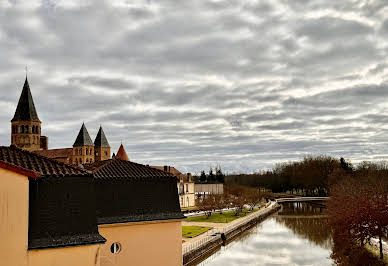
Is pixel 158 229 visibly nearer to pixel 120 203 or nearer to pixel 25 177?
pixel 120 203

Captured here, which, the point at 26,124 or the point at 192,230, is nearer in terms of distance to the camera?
the point at 192,230

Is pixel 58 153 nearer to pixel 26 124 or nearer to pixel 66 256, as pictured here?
pixel 26 124

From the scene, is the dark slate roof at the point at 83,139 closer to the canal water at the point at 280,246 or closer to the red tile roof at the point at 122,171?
the canal water at the point at 280,246

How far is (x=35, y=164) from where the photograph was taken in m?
10.7

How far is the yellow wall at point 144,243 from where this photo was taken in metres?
13.3

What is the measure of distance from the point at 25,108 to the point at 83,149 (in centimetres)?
1674

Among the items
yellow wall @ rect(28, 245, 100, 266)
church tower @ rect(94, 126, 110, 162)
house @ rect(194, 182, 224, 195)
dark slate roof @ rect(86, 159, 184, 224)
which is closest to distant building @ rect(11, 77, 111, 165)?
church tower @ rect(94, 126, 110, 162)

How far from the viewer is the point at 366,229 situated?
24156 millimetres

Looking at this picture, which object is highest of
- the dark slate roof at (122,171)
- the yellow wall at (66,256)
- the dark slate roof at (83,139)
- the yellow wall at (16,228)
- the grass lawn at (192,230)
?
the dark slate roof at (83,139)

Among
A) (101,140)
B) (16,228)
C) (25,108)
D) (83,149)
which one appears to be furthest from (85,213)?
(101,140)

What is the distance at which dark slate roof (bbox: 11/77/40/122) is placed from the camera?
86062 millimetres

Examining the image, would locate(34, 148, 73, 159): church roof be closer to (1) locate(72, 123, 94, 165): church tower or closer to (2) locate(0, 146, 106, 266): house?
(1) locate(72, 123, 94, 165): church tower

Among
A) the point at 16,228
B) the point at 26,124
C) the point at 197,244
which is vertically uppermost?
the point at 26,124

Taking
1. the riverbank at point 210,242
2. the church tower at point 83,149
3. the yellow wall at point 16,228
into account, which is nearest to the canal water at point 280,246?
the riverbank at point 210,242
